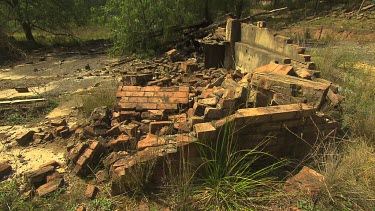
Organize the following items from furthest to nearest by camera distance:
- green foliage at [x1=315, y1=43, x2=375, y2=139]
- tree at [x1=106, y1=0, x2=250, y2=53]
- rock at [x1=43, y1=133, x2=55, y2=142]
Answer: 1. tree at [x1=106, y1=0, x2=250, y2=53]
2. rock at [x1=43, y1=133, x2=55, y2=142]
3. green foliage at [x1=315, y1=43, x2=375, y2=139]

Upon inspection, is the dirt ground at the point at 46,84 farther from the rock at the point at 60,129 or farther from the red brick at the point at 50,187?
the red brick at the point at 50,187

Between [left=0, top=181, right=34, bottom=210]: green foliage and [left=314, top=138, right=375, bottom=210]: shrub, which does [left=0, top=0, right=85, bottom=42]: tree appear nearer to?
[left=0, top=181, right=34, bottom=210]: green foliage

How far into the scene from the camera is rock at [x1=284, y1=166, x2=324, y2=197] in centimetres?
267

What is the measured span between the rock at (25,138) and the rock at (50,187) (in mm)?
1549

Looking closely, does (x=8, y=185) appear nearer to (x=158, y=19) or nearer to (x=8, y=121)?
(x=8, y=121)

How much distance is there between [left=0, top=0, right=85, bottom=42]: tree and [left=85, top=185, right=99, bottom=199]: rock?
14.1 m

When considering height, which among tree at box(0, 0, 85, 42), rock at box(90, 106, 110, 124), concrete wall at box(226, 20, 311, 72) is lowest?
rock at box(90, 106, 110, 124)

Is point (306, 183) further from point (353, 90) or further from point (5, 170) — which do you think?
point (5, 170)

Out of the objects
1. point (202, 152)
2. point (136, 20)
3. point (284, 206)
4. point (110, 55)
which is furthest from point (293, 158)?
point (110, 55)

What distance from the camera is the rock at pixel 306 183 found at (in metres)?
2.67

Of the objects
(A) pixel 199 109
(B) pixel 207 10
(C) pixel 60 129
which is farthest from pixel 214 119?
(B) pixel 207 10

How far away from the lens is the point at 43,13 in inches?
560

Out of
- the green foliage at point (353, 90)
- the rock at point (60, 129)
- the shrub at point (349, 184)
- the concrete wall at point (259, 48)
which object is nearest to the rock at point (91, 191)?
the rock at point (60, 129)

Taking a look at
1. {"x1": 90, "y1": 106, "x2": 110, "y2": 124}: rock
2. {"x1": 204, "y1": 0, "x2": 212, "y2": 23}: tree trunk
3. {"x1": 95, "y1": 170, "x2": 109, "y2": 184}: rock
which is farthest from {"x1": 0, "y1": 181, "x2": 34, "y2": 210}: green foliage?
{"x1": 204, "y1": 0, "x2": 212, "y2": 23}: tree trunk
